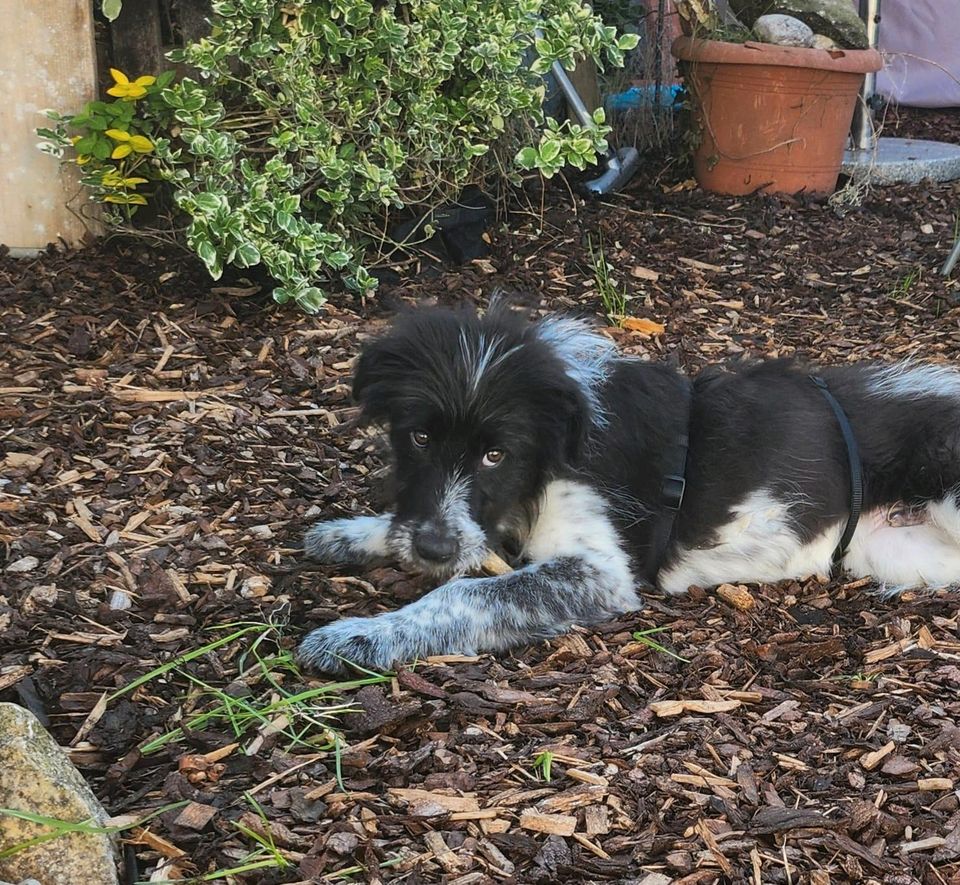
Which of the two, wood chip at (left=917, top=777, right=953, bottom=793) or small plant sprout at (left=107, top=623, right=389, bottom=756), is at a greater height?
small plant sprout at (left=107, top=623, right=389, bottom=756)

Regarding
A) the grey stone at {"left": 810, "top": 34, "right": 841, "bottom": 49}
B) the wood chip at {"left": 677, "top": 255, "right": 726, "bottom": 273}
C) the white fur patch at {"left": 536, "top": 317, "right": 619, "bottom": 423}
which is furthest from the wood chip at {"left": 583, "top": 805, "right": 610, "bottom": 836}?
the grey stone at {"left": 810, "top": 34, "right": 841, "bottom": 49}

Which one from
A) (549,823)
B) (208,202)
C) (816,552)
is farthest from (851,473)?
(208,202)

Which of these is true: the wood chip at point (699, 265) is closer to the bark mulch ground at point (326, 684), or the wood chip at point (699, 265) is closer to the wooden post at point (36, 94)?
the bark mulch ground at point (326, 684)

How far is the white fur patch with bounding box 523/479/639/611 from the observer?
398cm

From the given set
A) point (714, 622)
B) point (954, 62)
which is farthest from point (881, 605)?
point (954, 62)

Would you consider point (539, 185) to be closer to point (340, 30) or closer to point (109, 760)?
point (340, 30)

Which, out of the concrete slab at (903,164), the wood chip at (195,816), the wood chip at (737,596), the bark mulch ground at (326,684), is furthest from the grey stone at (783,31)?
the wood chip at (195,816)

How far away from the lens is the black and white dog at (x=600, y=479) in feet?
12.1

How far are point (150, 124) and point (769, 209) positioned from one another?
4.31 meters

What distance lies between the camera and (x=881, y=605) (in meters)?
4.08

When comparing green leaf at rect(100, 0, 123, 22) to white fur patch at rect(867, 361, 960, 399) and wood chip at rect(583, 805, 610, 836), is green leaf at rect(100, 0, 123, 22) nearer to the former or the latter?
white fur patch at rect(867, 361, 960, 399)

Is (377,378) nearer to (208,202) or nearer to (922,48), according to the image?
(208,202)

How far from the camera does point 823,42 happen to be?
8055 millimetres

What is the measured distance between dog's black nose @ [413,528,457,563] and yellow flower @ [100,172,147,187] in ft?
10.4
